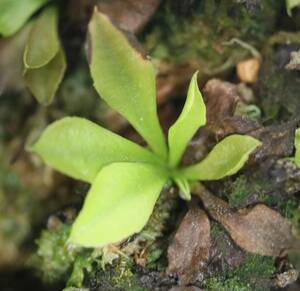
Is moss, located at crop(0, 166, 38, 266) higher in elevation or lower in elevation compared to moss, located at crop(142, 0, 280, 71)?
lower

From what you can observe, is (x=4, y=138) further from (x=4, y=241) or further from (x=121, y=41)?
(x=121, y=41)

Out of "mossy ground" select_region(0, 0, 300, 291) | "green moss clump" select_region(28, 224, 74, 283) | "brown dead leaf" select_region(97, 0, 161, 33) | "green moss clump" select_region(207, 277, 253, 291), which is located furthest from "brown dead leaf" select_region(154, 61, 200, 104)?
"green moss clump" select_region(207, 277, 253, 291)

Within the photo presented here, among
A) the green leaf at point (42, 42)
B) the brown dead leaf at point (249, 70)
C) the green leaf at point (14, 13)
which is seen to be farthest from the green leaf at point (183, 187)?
the green leaf at point (14, 13)

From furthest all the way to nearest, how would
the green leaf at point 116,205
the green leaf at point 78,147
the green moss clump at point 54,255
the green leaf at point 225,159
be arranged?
the green moss clump at point 54,255, the green leaf at point 78,147, the green leaf at point 225,159, the green leaf at point 116,205

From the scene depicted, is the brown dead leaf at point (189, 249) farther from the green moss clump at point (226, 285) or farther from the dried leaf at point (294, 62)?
the dried leaf at point (294, 62)

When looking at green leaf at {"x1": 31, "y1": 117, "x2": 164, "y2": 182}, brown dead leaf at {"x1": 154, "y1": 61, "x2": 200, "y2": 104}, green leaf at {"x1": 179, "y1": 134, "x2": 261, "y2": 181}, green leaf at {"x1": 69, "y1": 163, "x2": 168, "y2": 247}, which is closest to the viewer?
green leaf at {"x1": 69, "y1": 163, "x2": 168, "y2": 247}

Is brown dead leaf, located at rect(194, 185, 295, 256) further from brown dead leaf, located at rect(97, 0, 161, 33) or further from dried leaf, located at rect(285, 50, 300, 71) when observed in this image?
brown dead leaf, located at rect(97, 0, 161, 33)

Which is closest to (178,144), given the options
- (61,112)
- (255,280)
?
(255,280)
